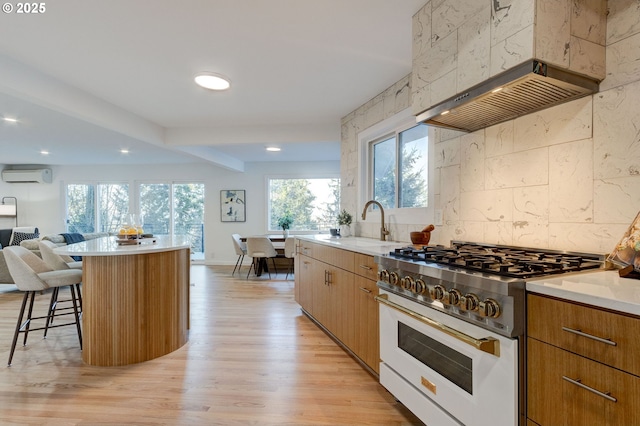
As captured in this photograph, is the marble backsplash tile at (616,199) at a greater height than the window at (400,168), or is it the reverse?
the window at (400,168)

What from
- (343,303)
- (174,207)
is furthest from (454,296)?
(174,207)

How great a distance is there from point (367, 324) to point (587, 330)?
1.37 metres

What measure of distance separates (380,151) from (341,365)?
2.06 meters

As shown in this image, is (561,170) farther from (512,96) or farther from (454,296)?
(454,296)

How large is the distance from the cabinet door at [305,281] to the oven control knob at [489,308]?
6.87 feet

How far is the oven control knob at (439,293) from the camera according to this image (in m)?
1.34

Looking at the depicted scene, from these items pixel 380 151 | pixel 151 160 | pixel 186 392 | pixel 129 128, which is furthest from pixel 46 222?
pixel 380 151

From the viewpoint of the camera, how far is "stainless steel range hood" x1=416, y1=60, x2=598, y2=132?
1.28m

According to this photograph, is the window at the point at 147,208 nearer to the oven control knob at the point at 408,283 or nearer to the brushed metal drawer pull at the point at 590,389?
the oven control knob at the point at 408,283

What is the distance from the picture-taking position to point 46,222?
7480 millimetres

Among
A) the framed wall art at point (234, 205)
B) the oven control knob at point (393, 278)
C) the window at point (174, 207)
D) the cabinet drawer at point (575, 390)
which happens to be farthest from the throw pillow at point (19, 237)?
the cabinet drawer at point (575, 390)

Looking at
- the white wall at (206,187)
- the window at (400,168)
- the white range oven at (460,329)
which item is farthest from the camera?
the white wall at (206,187)

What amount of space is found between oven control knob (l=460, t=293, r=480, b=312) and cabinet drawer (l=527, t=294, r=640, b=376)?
7.0 inches

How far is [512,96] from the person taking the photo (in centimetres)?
149
